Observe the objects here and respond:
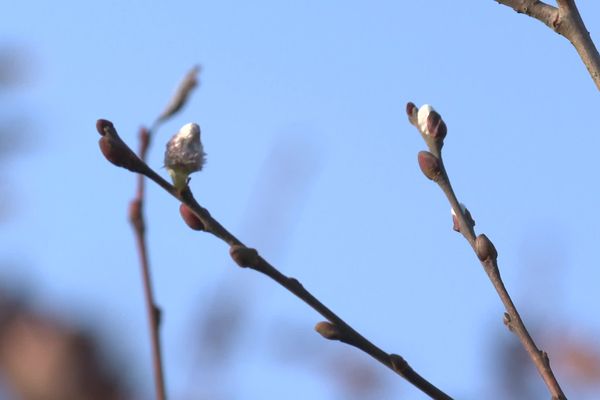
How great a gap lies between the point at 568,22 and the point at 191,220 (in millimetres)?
863

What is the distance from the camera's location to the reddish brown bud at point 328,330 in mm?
1755

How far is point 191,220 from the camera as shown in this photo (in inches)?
69.9

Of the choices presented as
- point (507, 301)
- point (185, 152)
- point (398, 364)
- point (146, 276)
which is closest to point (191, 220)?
point (185, 152)

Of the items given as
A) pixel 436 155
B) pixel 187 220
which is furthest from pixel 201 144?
pixel 436 155

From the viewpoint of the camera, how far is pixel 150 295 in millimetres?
1985

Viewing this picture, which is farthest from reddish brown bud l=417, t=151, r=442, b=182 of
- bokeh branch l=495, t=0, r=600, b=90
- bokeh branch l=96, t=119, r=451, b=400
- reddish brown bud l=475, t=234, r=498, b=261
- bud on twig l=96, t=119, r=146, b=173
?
bud on twig l=96, t=119, r=146, b=173

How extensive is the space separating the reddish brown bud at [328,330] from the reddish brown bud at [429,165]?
0.45 metres

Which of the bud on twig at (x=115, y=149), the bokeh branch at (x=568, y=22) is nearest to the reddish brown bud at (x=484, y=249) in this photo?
the bokeh branch at (x=568, y=22)

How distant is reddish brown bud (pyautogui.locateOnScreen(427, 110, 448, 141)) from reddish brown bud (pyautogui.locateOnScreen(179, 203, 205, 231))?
0.57m

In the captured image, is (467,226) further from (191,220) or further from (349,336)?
(191,220)

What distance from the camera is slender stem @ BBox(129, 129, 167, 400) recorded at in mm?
1729

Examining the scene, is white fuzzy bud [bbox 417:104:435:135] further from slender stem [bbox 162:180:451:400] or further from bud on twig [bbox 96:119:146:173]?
bud on twig [bbox 96:119:146:173]

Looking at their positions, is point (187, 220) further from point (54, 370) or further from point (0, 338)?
point (54, 370)

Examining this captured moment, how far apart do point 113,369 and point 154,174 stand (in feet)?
1.34
